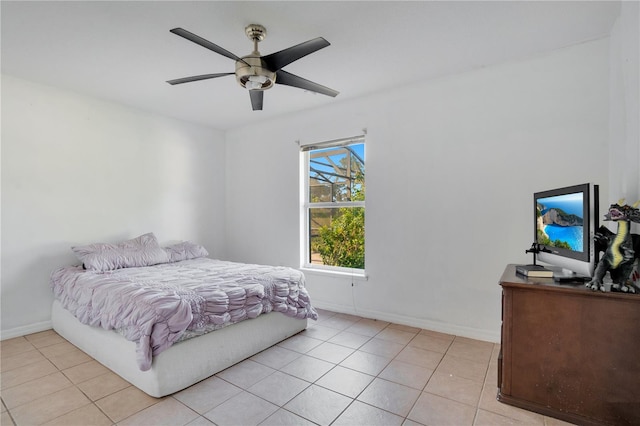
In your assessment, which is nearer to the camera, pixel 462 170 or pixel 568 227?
pixel 568 227

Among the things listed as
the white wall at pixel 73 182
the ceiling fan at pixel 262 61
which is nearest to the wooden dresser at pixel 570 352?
the ceiling fan at pixel 262 61

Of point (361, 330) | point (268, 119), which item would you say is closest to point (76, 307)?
point (361, 330)

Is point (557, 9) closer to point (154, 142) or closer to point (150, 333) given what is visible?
point (150, 333)

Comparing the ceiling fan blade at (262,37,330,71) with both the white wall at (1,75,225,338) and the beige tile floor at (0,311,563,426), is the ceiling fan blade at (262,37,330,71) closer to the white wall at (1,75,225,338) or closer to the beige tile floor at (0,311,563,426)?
the beige tile floor at (0,311,563,426)

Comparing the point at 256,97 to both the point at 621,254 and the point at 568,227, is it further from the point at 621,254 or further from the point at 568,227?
the point at 621,254

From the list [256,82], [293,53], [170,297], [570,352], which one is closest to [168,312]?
[170,297]

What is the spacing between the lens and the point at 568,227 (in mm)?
1937

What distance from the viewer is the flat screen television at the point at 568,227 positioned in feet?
5.73

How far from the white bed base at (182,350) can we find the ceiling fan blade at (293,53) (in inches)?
77.4

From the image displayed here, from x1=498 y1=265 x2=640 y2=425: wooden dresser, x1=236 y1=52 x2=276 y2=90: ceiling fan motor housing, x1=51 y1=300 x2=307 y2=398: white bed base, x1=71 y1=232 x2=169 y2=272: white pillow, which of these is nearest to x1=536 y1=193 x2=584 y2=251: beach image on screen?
x1=498 y1=265 x2=640 y2=425: wooden dresser

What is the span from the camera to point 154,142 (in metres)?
4.18

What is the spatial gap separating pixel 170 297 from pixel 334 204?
232cm

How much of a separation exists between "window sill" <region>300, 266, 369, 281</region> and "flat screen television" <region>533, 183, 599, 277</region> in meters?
1.79

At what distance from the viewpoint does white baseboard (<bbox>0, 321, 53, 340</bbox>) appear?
302 centimetres
